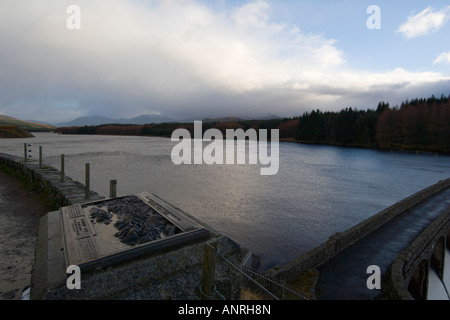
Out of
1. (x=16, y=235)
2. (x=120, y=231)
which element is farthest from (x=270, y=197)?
(x=120, y=231)

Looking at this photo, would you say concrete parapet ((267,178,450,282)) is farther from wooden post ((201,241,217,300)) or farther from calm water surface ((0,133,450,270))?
wooden post ((201,241,217,300))

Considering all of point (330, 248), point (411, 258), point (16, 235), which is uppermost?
point (16, 235)

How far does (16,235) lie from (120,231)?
17.1 ft

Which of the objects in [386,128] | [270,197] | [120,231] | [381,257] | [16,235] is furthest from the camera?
[386,128]

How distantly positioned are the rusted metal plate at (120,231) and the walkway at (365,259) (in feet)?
15.2

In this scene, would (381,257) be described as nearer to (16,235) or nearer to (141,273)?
(141,273)

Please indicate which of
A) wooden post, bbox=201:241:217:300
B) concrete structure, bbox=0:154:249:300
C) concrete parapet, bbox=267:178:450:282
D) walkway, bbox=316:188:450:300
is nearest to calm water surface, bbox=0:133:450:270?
concrete parapet, bbox=267:178:450:282

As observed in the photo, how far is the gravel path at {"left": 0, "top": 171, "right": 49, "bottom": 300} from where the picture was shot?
504 cm

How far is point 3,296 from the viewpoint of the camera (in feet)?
15.1

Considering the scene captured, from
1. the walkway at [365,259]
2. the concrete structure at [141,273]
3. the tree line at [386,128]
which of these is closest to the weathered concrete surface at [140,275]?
the concrete structure at [141,273]

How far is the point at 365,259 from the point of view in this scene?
888 centimetres

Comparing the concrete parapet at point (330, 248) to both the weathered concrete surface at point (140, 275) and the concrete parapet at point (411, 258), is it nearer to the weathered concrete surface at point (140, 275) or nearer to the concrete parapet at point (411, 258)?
the concrete parapet at point (411, 258)
